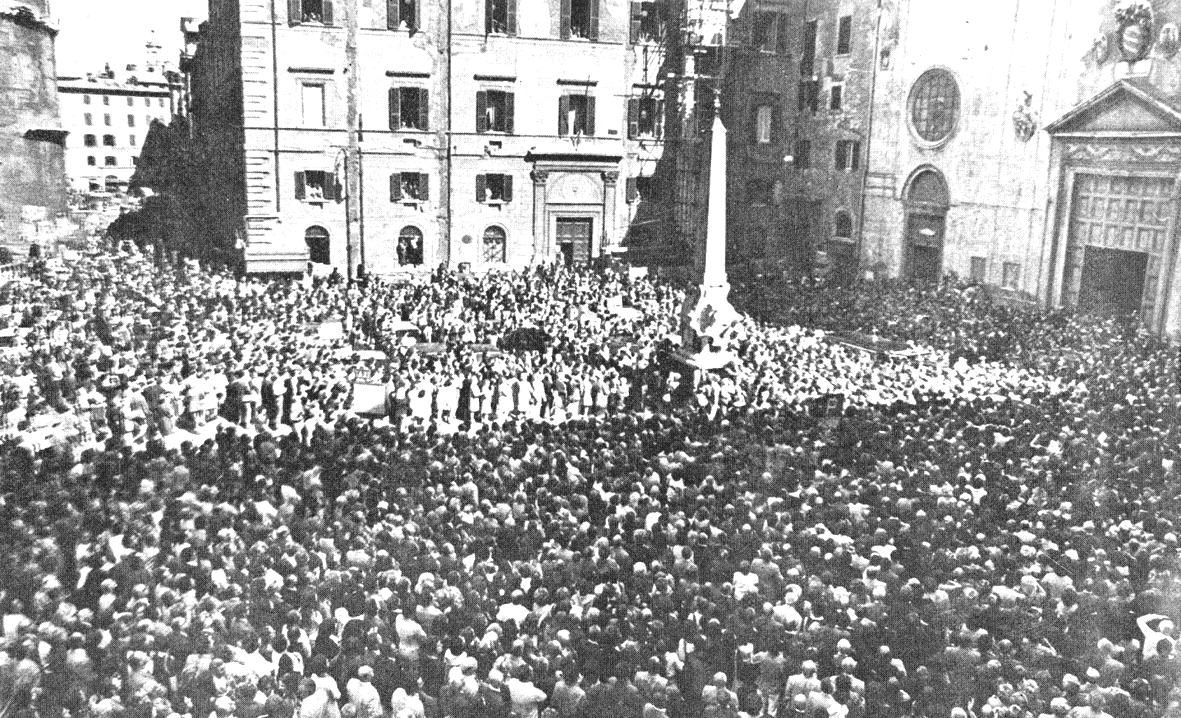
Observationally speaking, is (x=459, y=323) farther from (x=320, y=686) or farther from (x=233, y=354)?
(x=320, y=686)

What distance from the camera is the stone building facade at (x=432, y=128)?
3688 centimetres

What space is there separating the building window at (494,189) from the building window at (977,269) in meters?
18.6

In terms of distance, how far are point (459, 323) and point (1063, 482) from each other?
→ 18.6m

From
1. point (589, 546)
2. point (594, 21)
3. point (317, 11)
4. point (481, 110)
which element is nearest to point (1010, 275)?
point (594, 21)

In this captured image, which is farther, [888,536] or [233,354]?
[233,354]

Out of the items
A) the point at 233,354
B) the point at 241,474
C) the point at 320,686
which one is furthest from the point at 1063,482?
the point at 233,354

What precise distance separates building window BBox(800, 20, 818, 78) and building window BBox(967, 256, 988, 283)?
1157 centimetres

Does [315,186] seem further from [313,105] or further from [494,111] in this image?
[494,111]

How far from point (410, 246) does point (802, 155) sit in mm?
17774

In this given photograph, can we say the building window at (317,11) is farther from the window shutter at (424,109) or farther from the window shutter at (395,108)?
the window shutter at (424,109)

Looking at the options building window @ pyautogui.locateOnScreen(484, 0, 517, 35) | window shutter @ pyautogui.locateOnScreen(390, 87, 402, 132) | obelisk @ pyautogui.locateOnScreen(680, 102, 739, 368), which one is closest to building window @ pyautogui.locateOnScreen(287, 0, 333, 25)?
window shutter @ pyautogui.locateOnScreen(390, 87, 402, 132)

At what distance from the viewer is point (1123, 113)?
95.9 feet

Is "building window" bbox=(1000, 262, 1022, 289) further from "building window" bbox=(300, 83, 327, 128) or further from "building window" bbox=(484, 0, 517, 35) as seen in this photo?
"building window" bbox=(300, 83, 327, 128)

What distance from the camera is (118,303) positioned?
28.2 meters
